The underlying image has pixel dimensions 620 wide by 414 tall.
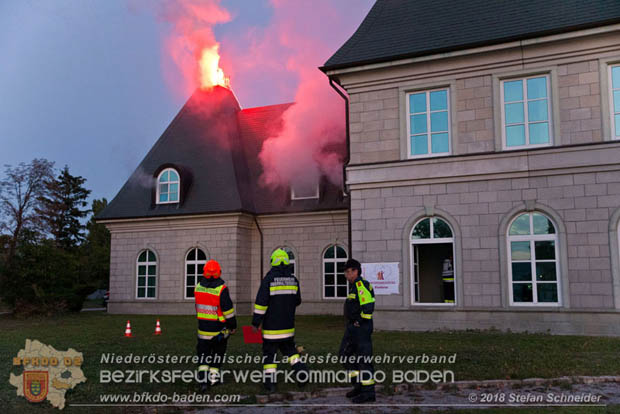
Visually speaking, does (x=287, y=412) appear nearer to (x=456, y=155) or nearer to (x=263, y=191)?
(x=456, y=155)

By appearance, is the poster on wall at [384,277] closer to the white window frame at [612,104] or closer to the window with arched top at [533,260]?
the window with arched top at [533,260]

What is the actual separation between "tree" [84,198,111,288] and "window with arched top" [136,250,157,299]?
1439 centimetres

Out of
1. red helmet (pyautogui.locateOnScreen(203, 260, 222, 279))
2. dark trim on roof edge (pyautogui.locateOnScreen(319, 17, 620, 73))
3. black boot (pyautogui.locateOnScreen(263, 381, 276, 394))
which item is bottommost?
black boot (pyautogui.locateOnScreen(263, 381, 276, 394))

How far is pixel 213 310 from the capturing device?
8.30 m

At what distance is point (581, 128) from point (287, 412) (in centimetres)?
1198

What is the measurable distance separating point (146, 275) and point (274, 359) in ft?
64.4

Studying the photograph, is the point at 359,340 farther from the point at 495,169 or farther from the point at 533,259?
the point at 495,169

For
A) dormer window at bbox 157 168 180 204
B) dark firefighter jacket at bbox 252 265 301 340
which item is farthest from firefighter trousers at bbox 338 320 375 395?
dormer window at bbox 157 168 180 204

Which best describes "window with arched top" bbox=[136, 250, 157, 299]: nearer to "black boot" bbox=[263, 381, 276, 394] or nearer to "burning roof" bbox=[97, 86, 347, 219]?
"burning roof" bbox=[97, 86, 347, 219]

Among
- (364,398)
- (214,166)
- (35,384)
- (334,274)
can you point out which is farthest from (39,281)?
(364,398)

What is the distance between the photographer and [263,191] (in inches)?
1035

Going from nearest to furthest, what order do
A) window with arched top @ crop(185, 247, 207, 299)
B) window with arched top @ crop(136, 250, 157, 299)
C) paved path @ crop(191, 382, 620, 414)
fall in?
1. paved path @ crop(191, 382, 620, 414)
2. window with arched top @ crop(185, 247, 207, 299)
3. window with arched top @ crop(136, 250, 157, 299)

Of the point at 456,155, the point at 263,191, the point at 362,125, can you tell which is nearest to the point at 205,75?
the point at 263,191

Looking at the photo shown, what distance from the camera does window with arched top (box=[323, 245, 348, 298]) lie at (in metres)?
24.4
